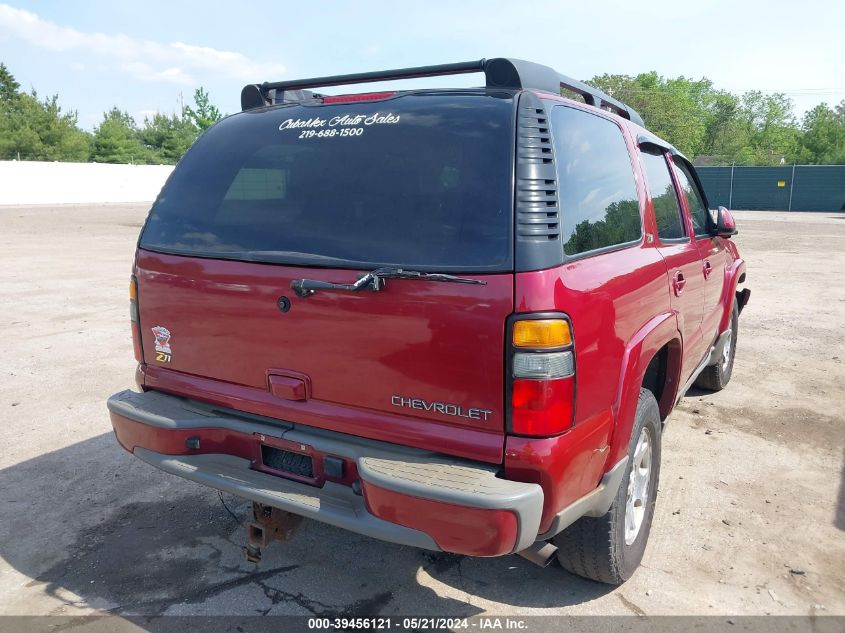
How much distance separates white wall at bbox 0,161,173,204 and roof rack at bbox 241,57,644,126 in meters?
37.1

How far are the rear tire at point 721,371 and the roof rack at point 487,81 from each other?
2.47m

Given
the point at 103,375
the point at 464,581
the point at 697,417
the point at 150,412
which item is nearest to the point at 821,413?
the point at 697,417

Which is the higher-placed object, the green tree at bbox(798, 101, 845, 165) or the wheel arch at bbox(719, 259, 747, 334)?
the green tree at bbox(798, 101, 845, 165)

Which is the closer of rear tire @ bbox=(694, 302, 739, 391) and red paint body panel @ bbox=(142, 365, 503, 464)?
red paint body panel @ bbox=(142, 365, 503, 464)

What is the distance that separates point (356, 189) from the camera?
2.54 meters

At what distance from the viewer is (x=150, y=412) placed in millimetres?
2828

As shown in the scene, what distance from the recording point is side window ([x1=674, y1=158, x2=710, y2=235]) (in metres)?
4.20

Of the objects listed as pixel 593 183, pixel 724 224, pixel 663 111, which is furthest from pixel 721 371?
pixel 663 111

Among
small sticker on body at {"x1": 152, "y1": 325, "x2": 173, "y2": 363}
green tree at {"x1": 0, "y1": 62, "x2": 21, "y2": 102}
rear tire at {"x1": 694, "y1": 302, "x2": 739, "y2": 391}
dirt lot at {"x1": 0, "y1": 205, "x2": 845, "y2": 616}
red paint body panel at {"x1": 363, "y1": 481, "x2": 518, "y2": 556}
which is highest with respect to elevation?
green tree at {"x1": 0, "y1": 62, "x2": 21, "y2": 102}

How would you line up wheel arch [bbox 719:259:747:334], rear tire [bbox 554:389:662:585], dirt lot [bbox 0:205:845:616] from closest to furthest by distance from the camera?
1. rear tire [bbox 554:389:662:585]
2. dirt lot [bbox 0:205:845:616]
3. wheel arch [bbox 719:259:747:334]

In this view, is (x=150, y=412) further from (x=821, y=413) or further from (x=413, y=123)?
(x=821, y=413)

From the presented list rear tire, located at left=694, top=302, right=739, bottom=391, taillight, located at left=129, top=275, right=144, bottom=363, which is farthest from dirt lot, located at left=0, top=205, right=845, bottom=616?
taillight, located at left=129, top=275, right=144, bottom=363

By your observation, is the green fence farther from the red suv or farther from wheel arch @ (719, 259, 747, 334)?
the red suv

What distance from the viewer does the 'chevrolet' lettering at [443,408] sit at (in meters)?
2.22
